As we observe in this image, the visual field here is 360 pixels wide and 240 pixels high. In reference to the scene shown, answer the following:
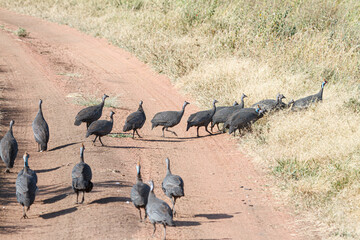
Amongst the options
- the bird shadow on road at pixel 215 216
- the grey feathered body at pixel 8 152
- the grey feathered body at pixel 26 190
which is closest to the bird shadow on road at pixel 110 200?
the grey feathered body at pixel 26 190

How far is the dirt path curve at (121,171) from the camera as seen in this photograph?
6.71 metres

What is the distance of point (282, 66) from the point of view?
14062 millimetres

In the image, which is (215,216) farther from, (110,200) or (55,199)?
(55,199)

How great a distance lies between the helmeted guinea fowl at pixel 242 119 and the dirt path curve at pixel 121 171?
0.47 m

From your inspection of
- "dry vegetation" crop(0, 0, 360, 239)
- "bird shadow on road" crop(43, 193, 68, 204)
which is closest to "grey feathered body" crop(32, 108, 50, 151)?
"bird shadow on road" crop(43, 193, 68, 204)

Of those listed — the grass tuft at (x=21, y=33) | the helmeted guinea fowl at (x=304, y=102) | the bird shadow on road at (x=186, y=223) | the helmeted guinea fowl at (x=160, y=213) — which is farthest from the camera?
the grass tuft at (x=21, y=33)

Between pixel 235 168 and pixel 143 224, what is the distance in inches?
123

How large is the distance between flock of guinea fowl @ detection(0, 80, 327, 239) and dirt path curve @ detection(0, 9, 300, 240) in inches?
12.7

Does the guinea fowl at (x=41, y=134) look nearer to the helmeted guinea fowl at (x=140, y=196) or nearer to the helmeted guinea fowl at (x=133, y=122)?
the helmeted guinea fowl at (x=133, y=122)

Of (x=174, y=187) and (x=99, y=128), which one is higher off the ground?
(x=174, y=187)

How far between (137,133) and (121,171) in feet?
7.47

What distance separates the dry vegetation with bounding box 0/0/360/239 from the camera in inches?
317

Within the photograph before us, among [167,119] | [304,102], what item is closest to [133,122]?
[167,119]

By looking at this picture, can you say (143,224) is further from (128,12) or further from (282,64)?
(128,12)
